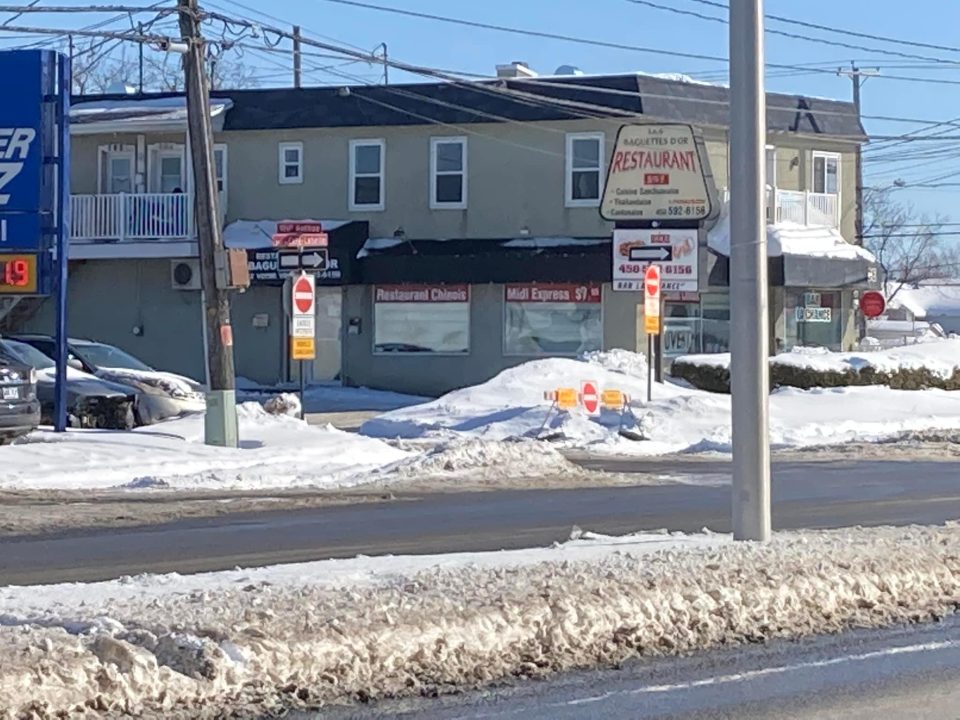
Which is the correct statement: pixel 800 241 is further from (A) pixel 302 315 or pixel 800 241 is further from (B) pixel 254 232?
(A) pixel 302 315

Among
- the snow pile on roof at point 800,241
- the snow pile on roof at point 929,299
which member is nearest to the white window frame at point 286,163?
the snow pile on roof at point 800,241

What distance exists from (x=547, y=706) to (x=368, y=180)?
3256cm

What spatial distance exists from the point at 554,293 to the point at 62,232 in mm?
16574

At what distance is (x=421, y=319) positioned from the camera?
38.9 meters

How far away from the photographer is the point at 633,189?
32.5 meters

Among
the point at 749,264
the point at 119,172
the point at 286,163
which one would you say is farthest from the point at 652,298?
the point at 119,172

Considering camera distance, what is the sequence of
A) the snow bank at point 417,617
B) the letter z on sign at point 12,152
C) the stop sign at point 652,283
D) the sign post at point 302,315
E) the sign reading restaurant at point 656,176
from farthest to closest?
the sign reading restaurant at point 656,176 < the stop sign at point 652,283 < the sign post at point 302,315 < the letter z on sign at point 12,152 < the snow bank at point 417,617

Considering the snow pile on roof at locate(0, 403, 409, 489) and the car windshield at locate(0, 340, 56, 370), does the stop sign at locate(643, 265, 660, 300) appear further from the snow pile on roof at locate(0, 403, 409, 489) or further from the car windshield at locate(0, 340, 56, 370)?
the car windshield at locate(0, 340, 56, 370)

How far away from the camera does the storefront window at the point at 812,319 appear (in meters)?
40.6

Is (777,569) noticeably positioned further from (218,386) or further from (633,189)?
(633,189)

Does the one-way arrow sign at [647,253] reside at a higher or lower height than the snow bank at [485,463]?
higher

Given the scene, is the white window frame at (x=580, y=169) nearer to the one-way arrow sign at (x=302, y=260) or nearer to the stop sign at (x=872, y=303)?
the stop sign at (x=872, y=303)

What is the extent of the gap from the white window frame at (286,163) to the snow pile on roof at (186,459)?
16.8m

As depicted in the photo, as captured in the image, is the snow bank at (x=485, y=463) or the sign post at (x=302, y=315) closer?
the snow bank at (x=485, y=463)
